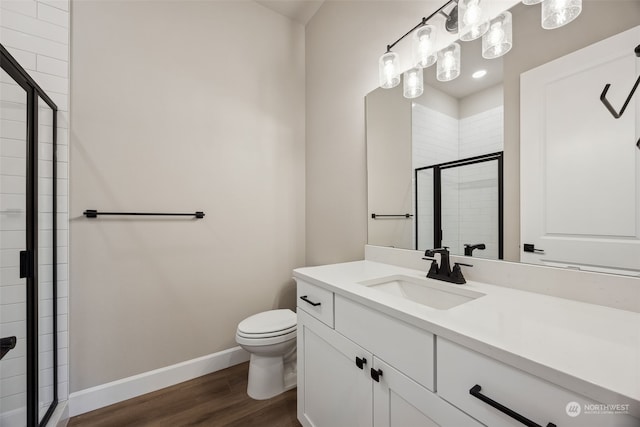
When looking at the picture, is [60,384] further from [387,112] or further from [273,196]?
[387,112]

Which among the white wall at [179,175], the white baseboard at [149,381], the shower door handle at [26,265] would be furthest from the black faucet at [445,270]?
the shower door handle at [26,265]

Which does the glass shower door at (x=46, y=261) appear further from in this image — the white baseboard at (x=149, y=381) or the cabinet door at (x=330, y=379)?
the cabinet door at (x=330, y=379)

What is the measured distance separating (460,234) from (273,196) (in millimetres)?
1420

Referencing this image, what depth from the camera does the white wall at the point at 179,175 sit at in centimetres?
152

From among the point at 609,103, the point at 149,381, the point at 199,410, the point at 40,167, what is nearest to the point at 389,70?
the point at 609,103

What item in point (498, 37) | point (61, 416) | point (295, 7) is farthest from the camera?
point (295, 7)

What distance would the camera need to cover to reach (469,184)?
1161mm

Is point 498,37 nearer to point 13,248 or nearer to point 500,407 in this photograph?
point 500,407

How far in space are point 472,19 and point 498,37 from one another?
137 millimetres

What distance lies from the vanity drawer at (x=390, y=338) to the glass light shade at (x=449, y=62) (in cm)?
110

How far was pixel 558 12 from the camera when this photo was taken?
0.87 metres

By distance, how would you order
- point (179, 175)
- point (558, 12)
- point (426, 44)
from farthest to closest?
point (179, 175)
point (426, 44)
point (558, 12)

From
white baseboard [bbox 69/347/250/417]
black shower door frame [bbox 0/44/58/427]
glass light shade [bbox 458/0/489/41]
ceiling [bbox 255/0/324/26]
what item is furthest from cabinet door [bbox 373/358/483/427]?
ceiling [bbox 255/0/324/26]

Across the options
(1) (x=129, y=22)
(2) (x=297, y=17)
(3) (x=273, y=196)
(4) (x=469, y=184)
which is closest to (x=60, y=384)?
(3) (x=273, y=196)
